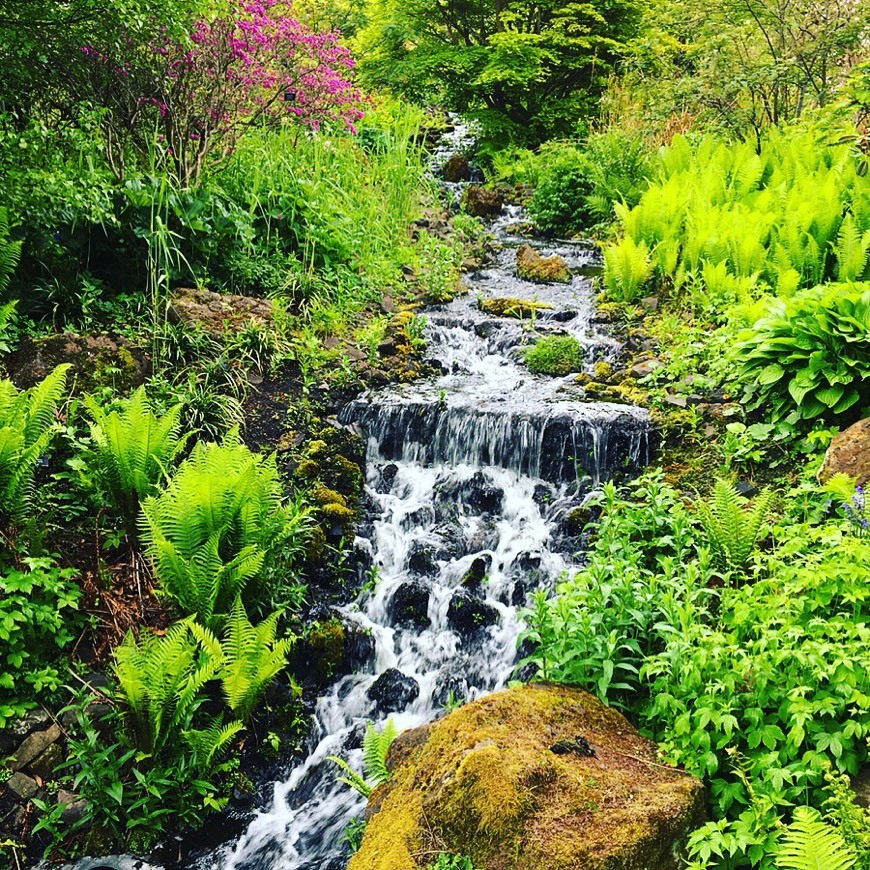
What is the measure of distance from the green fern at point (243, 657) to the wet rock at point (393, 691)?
0.79 metres

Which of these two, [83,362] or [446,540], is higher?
[83,362]

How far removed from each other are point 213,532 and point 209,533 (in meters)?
0.02

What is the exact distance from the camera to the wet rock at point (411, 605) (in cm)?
495

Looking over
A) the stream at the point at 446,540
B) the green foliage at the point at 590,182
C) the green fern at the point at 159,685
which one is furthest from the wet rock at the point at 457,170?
the green fern at the point at 159,685

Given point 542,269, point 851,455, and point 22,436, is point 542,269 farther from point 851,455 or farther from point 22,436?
point 22,436

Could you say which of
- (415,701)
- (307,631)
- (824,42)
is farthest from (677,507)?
(824,42)

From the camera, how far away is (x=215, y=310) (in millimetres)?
6590

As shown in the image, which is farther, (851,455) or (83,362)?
(83,362)

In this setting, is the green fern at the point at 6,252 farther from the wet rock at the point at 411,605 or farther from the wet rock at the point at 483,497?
the wet rock at the point at 483,497

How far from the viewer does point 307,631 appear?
4.72m

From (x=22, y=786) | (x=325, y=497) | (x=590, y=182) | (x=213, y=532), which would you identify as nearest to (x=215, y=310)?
(x=325, y=497)

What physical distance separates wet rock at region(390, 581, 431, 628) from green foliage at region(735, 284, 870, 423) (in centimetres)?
277

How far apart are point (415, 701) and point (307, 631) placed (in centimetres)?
86

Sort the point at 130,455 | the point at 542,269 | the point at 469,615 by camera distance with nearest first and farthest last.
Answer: the point at 130,455 → the point at 469,615 → the point at 542,269
